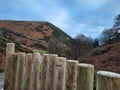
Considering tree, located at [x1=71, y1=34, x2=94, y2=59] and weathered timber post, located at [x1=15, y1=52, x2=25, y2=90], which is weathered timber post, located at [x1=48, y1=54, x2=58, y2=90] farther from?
tree, located at [x1=71, y1=34, x2=94, y2=59]

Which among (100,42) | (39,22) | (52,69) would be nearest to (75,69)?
(52,69)

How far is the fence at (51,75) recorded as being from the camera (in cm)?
220

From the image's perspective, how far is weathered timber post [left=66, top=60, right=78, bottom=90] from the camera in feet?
9.87

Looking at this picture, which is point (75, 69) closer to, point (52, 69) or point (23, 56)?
point (52, 69)

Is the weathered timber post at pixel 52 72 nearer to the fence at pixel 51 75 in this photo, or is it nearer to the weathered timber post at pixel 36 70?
the fence at pixel 51 75

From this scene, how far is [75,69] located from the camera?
2.99m

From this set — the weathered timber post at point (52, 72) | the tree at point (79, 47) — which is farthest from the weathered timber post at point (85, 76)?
the tree at point (79, 47)

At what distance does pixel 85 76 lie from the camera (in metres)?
2.70

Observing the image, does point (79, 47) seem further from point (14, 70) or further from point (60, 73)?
point (60, 73)

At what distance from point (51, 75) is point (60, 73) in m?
0.22

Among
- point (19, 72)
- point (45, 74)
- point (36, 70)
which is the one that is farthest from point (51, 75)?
point (19, 72)

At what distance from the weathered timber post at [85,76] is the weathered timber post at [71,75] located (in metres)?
0.18

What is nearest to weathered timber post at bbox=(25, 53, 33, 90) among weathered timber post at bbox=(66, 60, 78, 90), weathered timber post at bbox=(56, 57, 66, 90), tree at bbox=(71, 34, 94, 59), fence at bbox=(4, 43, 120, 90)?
fence at bbox=(4, 43, 120, 90)

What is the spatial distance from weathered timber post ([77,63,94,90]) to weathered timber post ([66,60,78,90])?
179 mm
